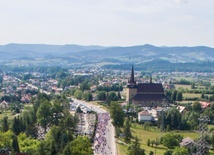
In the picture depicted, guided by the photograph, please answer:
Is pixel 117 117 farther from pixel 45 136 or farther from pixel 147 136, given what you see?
pixel 45 136

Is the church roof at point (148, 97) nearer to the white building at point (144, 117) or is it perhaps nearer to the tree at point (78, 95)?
the tree at point (78, 95)

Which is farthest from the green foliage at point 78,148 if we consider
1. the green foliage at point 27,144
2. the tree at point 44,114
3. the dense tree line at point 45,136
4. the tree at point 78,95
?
the tree at point 78,95

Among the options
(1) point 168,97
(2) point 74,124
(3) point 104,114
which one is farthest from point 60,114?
(1) point 168,97

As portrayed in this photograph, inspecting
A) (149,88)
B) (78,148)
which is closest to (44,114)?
(78,148)

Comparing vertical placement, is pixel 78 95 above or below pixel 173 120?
below

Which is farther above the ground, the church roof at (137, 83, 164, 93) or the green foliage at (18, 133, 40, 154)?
the church roof at (137, 83, 164, 93)

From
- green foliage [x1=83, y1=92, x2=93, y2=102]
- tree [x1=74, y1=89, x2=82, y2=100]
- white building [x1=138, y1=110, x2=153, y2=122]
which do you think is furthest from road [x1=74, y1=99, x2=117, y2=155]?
tree [x1=74, y1=89, x2=82, y2=100]

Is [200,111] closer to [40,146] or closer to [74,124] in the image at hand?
[74,124]

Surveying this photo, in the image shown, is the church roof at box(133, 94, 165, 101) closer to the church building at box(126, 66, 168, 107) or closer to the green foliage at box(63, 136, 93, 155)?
the church building at box(126, 66, 168, 107)
